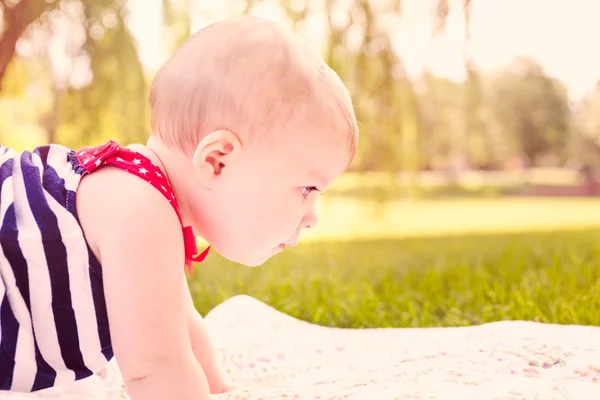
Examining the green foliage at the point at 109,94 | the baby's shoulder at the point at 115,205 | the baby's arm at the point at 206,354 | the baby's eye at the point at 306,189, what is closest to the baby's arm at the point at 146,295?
the baby's shoulder at the point at 115,205

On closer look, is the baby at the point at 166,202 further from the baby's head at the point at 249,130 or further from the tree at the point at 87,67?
the tree at the point at 87,67

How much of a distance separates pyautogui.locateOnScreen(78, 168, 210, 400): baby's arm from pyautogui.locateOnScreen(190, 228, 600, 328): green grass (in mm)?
1002

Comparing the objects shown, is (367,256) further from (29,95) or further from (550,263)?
(29,95)

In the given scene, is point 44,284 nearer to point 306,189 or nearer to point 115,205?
point 115,205

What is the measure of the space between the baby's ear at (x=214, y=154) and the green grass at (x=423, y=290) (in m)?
0.98

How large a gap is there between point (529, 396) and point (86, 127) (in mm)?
2546

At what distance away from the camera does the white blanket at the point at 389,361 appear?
105 cm

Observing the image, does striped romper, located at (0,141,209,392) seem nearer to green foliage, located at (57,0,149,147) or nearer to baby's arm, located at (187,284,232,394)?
baby's arm, located at (187,284,232,394)

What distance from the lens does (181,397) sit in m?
0.93

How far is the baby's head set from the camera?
985 mm

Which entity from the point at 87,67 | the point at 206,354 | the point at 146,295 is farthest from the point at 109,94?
the point at 146,295

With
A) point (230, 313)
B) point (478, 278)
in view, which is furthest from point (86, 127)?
point (478, 278)

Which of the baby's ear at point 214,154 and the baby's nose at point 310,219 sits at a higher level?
the baby's ear at point 214,154

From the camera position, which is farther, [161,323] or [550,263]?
[550,263]
